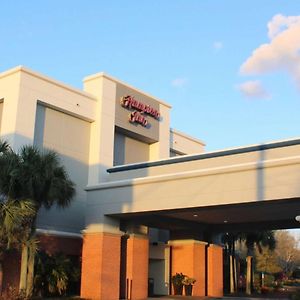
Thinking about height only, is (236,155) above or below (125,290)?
above

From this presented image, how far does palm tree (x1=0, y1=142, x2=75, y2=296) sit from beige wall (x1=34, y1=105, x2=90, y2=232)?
19.5 feet

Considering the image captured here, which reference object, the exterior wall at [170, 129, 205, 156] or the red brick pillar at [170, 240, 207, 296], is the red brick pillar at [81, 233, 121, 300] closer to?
the red brick pillar at [170, 240, 207, 296]

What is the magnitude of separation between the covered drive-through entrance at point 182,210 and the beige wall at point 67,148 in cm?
293

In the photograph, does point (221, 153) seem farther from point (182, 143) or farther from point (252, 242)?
point (252, 242)

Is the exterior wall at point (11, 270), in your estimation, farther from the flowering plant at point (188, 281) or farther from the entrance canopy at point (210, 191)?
the flowering plant at point (188, 281)

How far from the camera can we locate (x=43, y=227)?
3259cm

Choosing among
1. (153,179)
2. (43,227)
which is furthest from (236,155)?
(43,227)

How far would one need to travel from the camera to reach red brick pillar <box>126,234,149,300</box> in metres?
32.1

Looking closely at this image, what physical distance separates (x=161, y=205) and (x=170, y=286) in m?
12.4

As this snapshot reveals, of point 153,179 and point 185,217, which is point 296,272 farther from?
point 153,179

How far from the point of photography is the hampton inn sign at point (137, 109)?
1554 inches

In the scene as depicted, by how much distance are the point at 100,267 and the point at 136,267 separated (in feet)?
11.5

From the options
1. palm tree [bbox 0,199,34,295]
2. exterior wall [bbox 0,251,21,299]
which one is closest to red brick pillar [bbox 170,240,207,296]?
exterior wall [bbox 0,251,21,299]

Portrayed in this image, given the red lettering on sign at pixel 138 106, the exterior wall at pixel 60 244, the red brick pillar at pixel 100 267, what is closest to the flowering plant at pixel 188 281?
the red brick pillar at pixel 100 267
